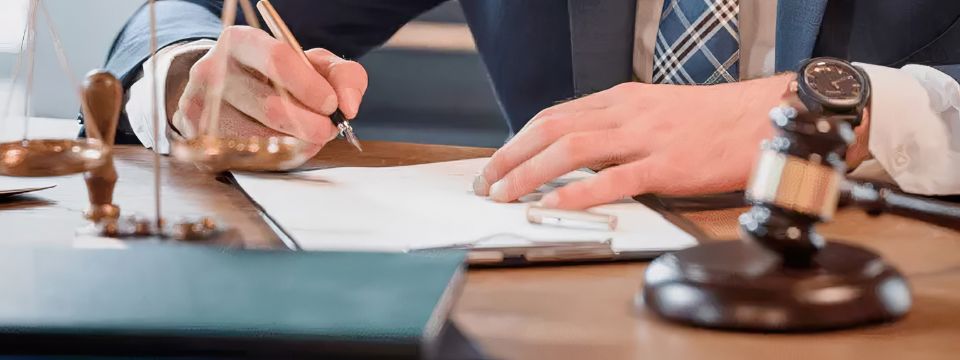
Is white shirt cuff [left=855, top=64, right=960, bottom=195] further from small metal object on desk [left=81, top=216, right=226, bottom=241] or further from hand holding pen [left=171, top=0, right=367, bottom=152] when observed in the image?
small metal object on desk [left=81, top=216, right=226, bottom=241]

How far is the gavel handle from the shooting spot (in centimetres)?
85

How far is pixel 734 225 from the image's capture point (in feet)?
3.36

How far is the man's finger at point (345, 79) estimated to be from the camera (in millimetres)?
1383

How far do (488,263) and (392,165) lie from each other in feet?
1.87

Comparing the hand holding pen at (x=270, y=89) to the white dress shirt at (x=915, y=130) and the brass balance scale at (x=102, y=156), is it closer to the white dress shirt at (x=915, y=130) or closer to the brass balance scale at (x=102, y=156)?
the brass balance scale at (x=102, y=156)

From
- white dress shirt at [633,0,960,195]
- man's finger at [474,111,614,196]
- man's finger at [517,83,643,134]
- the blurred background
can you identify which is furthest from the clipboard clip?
the blurred background

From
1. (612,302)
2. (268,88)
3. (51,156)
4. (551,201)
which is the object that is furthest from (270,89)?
(612,302)

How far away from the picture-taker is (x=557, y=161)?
112cm

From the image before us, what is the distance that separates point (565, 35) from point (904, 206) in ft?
3.93

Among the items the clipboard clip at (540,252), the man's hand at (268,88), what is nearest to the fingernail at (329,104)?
the man's hand at (268,88)

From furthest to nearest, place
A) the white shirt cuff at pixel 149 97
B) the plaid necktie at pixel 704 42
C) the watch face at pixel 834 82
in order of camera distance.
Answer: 1. the plaid necktie at pixel 704 42
2. the white shirt cuff at pixel 149 97
3. the watch face at pixel 834 82

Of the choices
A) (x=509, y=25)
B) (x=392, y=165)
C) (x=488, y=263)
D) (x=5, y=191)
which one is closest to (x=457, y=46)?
(x=509, y=25)

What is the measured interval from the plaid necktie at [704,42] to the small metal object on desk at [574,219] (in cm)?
84

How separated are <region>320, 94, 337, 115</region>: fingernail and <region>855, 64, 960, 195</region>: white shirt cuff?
61 cm
